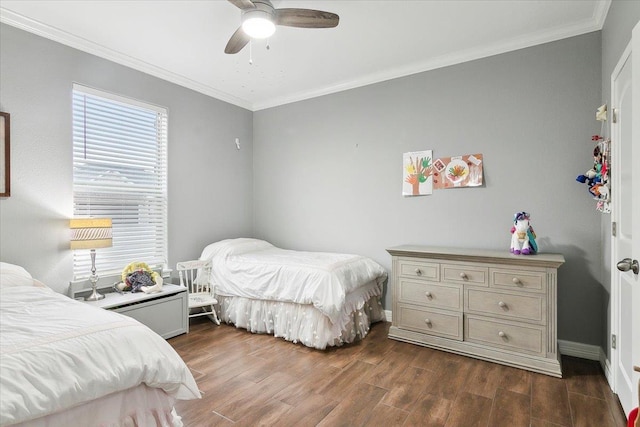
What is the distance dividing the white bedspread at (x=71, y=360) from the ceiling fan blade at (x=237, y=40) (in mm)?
2028

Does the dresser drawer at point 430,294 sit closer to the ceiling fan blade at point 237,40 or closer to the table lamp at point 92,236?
the ceiling fan blade at point 237,40

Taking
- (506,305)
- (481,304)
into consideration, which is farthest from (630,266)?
(481,304)

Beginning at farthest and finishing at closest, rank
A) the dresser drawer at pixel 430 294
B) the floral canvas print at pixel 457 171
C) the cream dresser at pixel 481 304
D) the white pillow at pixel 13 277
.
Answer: the floral canvas print at pixel 457 171 < the dresser drawer at pixel 430 294 < the cream dresser at pixel 481 304 < the white pillow at pixel 13 277

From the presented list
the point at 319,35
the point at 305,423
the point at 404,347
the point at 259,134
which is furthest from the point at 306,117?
the point at 305,423

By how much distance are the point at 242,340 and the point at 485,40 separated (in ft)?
12.0

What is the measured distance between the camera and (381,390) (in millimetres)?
2320

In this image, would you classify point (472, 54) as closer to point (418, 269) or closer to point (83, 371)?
point (418, 269)

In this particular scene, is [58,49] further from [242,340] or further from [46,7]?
[242,340]

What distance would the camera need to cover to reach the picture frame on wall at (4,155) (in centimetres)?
264

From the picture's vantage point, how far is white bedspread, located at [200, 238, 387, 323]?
303cm

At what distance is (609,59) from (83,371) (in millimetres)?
3777

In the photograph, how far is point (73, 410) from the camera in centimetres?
135

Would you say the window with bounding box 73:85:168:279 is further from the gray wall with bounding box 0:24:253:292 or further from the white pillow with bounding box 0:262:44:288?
the white pillow with bounding box 0:262:44:288

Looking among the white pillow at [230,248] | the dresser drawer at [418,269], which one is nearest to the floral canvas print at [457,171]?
the dresser drawer at [418,269]
